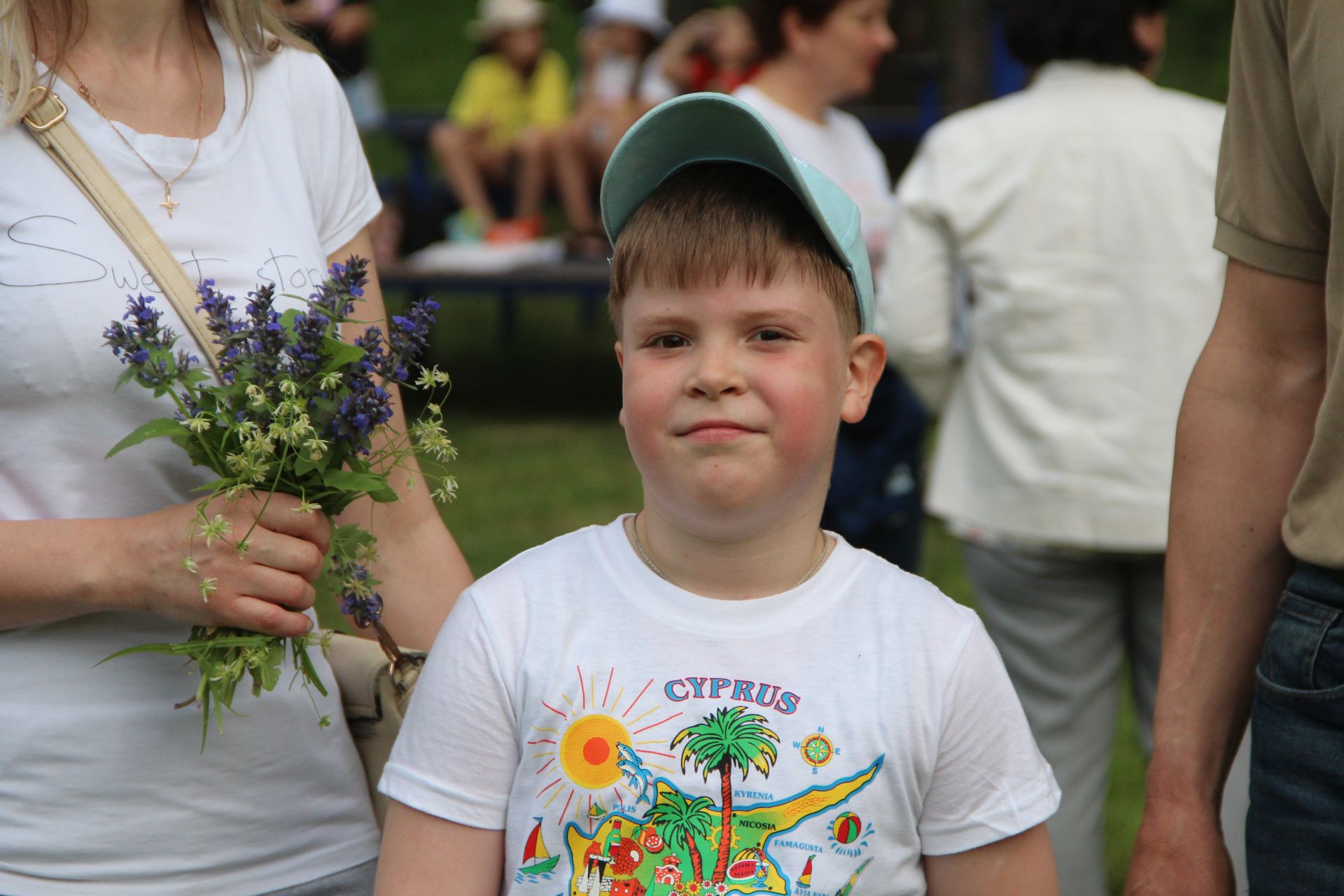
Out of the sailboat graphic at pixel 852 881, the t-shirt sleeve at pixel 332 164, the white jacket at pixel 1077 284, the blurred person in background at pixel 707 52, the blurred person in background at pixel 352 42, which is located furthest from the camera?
the blurred person in background at pixel 352 42

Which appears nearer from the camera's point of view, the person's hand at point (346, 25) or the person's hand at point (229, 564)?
the person's hand at point (229, 564)

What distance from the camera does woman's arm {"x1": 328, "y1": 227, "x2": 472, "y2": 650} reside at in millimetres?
1990

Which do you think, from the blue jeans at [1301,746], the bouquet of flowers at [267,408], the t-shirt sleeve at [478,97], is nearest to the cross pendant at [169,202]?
the bouquet of flowers at [267,408]

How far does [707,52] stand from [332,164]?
9199 mm

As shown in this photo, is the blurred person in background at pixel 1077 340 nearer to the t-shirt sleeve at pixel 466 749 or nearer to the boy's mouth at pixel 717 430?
the boy's mouth at pixel 717 430

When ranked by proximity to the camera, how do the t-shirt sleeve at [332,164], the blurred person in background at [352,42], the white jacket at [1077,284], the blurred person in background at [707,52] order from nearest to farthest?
the t-shirt sleeve at [332,164], the white jacket at [1077,284], the blurred person in background at [707,52], the blurred person in background at [352,42]

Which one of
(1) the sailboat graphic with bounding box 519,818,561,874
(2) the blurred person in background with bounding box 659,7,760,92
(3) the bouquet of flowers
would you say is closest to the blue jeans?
(1) the sailboat graphic with bounding box 519,818,561,874

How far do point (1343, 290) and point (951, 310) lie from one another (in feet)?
7.26

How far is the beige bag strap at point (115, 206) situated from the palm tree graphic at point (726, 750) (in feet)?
2.35

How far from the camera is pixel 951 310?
3.95 m

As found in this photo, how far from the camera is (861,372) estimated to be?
1.83m

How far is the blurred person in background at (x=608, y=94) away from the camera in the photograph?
10961 millimetres

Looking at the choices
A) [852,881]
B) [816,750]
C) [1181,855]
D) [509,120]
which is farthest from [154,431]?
[509,120]

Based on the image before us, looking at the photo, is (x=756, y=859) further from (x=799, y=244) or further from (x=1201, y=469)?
(x=1201, y=469)
